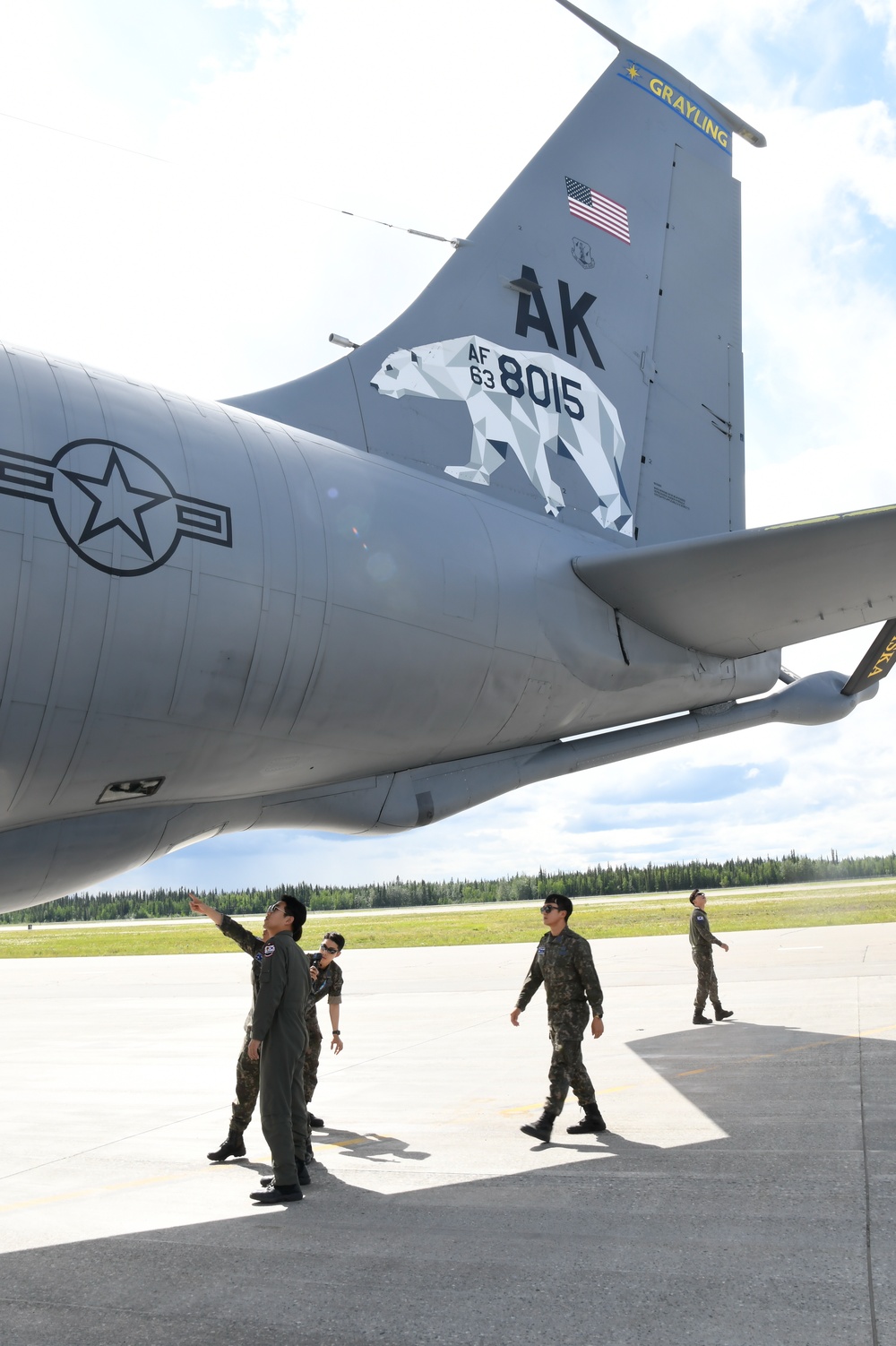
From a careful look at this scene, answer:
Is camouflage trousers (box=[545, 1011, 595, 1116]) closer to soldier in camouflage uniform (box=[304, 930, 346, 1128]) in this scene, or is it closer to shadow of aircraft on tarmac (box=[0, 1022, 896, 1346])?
shadow of aircraft on tarmac (box=[0, 1022, 896, 1346])

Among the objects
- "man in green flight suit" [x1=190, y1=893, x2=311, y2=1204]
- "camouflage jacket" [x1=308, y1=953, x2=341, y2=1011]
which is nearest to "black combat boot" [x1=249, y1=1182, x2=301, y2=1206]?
"man in green flight suit" [x1=190, y1=893, x2=311, y2=1204]

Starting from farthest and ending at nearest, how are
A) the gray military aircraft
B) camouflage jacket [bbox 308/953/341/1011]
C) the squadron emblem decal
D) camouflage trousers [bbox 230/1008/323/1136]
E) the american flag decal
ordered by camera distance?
the american flag decal < camouflage jacket [bbox 308/953/341/1011] < camouflage trousers [bbox 230/1008/323/1136] < the gray military aircraft < the squadron emblem decal

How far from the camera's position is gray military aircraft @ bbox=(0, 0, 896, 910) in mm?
4676

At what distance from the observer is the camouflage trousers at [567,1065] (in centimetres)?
715

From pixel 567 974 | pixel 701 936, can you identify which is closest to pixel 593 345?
pixel 567 974

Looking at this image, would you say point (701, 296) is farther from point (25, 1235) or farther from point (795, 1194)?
point (25, 1235)

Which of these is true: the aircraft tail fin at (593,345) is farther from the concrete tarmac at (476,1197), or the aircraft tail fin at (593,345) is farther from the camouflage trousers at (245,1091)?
the concrete tarmac at (476,1197)

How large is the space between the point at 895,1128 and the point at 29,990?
19045mm

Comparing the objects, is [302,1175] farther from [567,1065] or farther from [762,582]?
[762,582]

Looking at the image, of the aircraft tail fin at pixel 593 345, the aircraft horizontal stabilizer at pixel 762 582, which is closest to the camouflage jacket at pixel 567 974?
the aircraft horizontal stabilizer at pixel 762 582

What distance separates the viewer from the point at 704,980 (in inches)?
480

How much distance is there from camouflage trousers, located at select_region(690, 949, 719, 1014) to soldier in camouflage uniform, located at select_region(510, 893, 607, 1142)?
5.03m

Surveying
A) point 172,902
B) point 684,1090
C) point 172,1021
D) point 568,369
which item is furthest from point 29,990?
point 172,902

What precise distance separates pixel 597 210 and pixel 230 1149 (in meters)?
7.87
